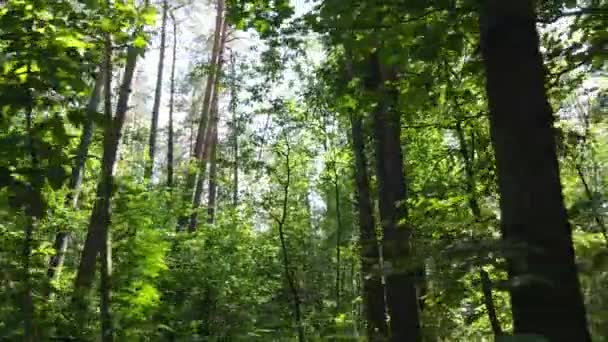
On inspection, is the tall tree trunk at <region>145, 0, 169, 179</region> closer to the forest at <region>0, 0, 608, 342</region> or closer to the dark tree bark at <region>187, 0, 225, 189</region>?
the dark tree bark at <region>187, 0, 225, 189</region>

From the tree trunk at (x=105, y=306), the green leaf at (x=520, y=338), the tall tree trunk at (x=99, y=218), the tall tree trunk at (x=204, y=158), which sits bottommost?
the green leaf at (x=520, y=338)

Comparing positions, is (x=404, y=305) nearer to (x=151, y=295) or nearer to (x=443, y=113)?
(x=443, y=113)

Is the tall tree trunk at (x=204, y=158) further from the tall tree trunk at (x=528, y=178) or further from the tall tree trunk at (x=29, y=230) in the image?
the tall tree trunk at (x=528, y=178)

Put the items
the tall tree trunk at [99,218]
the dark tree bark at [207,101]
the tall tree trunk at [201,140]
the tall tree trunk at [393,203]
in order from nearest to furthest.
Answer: the tall tree trunk at [393,203] < the tall tree trunk at [99,218] < the tall tree trunk at [201,140] < the dark tree bark at [207,101]

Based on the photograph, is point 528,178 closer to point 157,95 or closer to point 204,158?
point 204,158

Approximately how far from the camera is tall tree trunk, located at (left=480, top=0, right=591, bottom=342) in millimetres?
1889

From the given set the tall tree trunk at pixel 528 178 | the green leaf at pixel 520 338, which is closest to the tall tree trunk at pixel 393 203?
the tall tree trunk at pixel 528 178

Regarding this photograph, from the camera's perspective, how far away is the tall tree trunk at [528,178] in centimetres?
189

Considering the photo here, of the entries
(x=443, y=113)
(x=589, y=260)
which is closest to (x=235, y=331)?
(x=443, y=113)

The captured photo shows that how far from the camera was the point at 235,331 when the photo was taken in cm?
1316

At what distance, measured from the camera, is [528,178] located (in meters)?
2.06

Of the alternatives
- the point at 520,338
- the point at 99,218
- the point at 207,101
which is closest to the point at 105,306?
the point at 99,218

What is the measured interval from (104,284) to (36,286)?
10.3 ft

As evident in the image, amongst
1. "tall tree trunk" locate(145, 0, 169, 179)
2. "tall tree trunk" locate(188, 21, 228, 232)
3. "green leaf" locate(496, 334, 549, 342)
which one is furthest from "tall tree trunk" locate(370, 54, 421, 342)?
"tall tree trunk" locate(145, 0, 169, 179)
